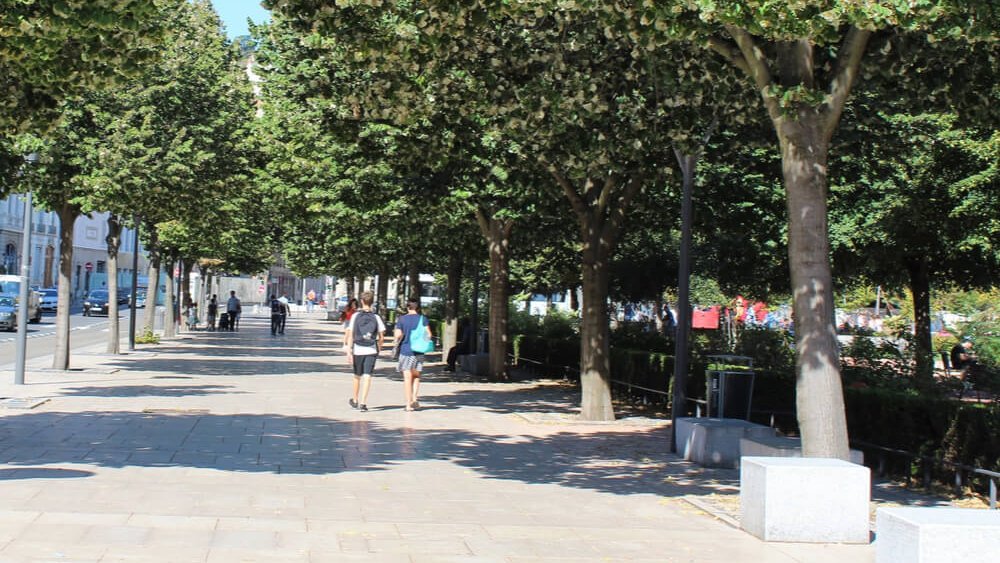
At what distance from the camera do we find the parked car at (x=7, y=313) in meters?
45.5

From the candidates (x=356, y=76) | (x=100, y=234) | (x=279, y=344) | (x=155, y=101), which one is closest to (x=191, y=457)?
(x=356, y=76)

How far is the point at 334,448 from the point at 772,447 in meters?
4.60

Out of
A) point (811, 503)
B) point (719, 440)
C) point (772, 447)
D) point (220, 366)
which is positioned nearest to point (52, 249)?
point (220, 366)

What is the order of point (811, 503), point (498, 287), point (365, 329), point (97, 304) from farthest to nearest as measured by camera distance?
point (97, 304)
point (498, 287)
point (365, 329)
point (811, 503)

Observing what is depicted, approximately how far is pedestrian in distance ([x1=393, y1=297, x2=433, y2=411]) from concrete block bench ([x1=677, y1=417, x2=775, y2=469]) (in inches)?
230

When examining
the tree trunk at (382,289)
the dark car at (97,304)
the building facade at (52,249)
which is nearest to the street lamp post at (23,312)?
the tree trunk at (382,289)

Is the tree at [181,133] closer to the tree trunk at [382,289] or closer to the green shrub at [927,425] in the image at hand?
the green shrub at [927,425]

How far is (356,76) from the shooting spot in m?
17.2

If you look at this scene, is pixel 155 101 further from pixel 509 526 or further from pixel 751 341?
pixel 509 526

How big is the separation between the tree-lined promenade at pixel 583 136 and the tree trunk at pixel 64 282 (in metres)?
0.11

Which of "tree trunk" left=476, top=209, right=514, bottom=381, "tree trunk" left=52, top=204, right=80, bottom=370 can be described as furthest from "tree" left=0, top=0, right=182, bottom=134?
"tree trunk" left=476, top=209, right=514, bottom=381

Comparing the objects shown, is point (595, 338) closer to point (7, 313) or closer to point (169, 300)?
point (169, 300)

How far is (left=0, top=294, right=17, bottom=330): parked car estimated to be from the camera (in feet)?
149

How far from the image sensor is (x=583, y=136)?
569 inches
